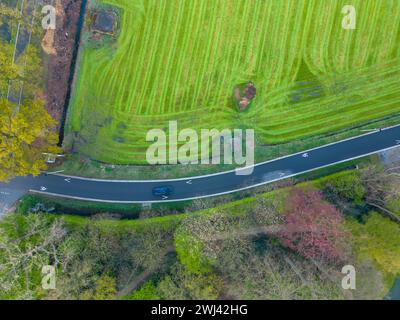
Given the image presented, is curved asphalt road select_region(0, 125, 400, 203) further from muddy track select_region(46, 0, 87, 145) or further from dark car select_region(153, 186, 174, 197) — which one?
muddy track select_region(46, 0, 87, 145)

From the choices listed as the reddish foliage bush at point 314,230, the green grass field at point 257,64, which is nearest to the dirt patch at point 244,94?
the green grass field at point 257,64

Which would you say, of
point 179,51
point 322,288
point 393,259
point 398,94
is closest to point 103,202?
point 179,51

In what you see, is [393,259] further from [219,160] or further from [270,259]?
[219,160]

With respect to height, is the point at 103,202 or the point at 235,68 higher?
the point at 235,68

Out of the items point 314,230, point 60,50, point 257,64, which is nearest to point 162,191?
point 314,230

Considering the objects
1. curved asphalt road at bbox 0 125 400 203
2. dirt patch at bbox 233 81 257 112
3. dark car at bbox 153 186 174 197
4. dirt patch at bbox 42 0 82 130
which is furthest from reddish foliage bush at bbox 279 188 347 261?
dirt patch at bbox 42 0 82 130

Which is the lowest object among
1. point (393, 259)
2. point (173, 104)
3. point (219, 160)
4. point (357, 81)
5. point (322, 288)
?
point (322, 288)
